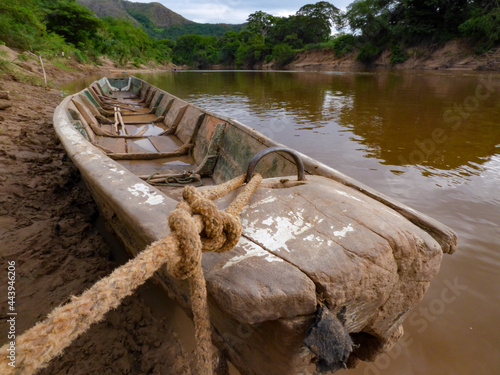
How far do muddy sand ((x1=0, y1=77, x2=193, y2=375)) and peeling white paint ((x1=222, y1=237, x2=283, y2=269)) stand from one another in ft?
2.62

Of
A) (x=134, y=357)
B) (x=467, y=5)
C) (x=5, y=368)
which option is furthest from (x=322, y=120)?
(x=467, y=5)

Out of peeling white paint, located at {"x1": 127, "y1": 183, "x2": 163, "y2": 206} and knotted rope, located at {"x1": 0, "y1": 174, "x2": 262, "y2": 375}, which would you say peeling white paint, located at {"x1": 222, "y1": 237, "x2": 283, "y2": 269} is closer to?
knotted rope, located at {"x1": 0, "y1": 174, "x2": 262, "y2": 375}

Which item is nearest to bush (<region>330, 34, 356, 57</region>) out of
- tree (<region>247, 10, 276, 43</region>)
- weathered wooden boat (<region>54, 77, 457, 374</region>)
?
tree (<region>247, 10, 276, 43</region>)

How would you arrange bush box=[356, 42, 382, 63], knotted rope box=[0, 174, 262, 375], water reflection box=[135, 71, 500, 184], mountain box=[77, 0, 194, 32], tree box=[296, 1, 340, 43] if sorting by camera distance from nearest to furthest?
1. knotted rope box=[0, 174, 262, 375]
2. water reflection box=[135, 71, 500, 184]
3. bush box=[356, 42, 382, 63]
4. tree box=[296, 1, 340, 43]
5. mountain box=[77, 0, 194, 32]

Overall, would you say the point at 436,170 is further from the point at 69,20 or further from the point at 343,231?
the point at 69,20

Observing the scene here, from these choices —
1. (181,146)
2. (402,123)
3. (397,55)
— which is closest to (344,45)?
(397,55)

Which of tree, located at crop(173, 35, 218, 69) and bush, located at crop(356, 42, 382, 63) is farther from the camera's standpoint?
tree, located at crop(173, 35, 218, 69)

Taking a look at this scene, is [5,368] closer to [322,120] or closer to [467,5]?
[322,120]

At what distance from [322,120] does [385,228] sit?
6.43 meters

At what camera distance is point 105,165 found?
5.48 feet

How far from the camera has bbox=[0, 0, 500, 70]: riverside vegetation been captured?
59.3 feet

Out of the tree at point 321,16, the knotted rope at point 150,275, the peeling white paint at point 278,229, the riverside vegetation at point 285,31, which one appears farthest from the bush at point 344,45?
the knotted rope at point 150,275

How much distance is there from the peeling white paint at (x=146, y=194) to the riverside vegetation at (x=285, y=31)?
33.6 ft

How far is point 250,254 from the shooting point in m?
0.94
